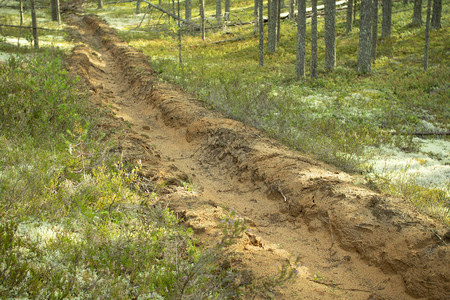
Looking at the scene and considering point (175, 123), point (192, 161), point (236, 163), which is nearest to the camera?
point (236, 163)

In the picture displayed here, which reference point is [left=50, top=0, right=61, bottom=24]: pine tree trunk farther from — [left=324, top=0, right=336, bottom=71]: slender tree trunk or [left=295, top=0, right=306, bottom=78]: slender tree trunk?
[left=324, top=0, right=336, bottom=71]: slender tree trunk

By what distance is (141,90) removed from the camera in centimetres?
1360

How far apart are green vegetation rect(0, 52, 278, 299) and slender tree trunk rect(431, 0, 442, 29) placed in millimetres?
29311

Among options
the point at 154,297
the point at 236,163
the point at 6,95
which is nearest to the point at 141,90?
the point at 6,95

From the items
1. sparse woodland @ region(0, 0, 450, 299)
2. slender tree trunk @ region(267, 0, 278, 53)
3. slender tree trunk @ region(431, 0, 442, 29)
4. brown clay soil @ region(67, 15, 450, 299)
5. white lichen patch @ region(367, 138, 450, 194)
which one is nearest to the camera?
sparse woodland @ region(0, 0, 450, 299)

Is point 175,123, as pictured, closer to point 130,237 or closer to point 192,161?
point 192,161

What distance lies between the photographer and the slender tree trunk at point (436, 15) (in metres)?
25.5

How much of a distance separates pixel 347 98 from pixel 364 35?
570cm

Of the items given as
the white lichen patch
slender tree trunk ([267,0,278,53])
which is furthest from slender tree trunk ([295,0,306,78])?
the white lichen patch

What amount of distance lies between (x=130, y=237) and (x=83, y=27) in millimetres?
36938

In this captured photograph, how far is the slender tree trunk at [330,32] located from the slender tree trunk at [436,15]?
12.6 metres

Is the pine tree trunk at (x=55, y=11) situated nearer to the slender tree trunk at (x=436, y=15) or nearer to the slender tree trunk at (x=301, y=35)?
the slender tree trunk at (x=301, y=35)

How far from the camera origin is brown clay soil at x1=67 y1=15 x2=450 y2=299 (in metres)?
3.93

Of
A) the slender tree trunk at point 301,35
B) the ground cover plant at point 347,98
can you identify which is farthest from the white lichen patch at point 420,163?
the slender tree trunk at point 301,35
